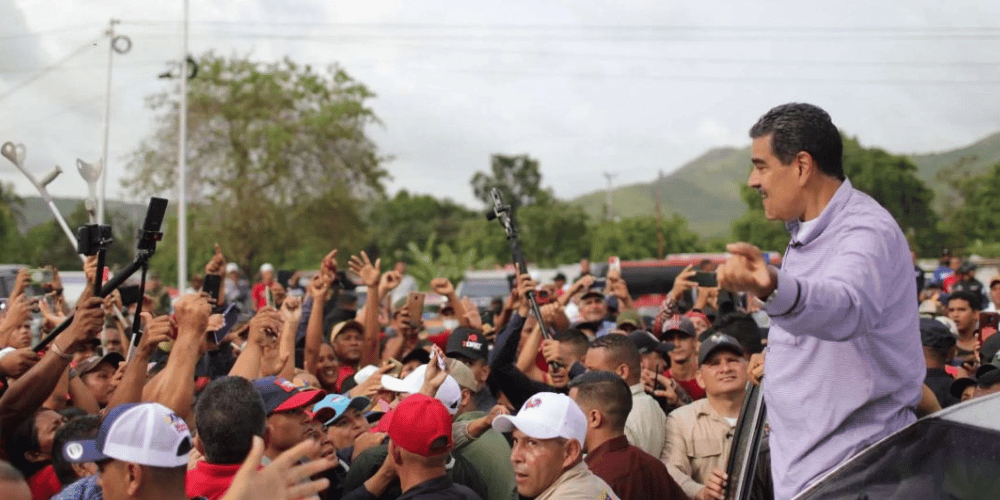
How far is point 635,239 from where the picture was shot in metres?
71.1

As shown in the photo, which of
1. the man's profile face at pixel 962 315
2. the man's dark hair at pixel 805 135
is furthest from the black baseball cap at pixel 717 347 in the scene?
the man's profile face at pixel 962 315

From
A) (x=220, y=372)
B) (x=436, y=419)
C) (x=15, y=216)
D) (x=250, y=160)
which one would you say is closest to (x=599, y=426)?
(x=436, y=419)

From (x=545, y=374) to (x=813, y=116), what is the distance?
547 centimetres

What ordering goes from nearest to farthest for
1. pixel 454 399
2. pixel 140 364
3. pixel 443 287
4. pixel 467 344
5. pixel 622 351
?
pixel 140 364 → pixel 454 399 → pixel 622 351 → pixel 467 344 → pixel 443 287

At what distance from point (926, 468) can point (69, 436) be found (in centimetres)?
329

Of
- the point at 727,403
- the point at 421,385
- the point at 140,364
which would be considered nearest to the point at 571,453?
the point at 421,385

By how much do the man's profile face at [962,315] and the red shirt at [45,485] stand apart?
8.45m

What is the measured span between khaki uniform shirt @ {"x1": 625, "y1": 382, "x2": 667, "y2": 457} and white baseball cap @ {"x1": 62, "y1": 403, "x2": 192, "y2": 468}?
2855 millimetres

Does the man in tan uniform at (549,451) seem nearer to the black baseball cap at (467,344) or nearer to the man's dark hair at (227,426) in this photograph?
the man's dark hair at (227,426)

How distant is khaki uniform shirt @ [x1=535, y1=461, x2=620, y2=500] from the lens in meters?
4.64

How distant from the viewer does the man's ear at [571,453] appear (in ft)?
15.9

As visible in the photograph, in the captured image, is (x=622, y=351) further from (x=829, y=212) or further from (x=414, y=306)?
(x=414, y=306)

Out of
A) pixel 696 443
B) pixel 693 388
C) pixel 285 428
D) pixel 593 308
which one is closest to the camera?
pixel 285 428

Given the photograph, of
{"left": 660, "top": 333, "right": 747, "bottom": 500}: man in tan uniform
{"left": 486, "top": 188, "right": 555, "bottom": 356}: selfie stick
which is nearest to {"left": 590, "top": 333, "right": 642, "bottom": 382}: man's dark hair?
{"left": 660, "top": 333, "right": 747, "bottom": 500}: man in tan uniform
